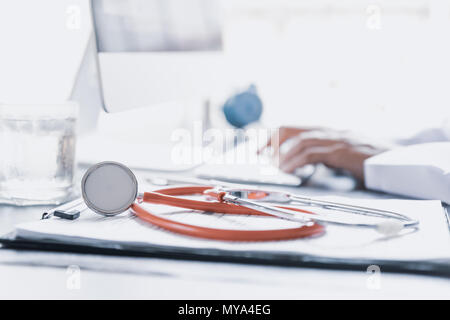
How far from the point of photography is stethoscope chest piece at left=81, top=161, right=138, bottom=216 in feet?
1.48

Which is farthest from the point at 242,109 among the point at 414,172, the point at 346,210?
the point at 346,210

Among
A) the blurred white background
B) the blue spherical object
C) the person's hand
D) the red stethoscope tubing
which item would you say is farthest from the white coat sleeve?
the blurred white background

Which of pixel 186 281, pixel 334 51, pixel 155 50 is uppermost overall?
pixel 334 51

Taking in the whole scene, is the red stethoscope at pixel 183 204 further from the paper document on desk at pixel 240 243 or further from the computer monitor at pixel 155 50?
the computer monitor at pixel 155 50

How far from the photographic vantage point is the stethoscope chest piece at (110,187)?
450 mm

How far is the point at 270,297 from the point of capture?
0.31 meters

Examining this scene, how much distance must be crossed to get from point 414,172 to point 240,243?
0.29m

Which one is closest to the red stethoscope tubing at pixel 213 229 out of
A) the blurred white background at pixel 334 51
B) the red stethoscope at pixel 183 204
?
the red stethoscope at pixel 183 204

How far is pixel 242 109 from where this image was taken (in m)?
1.12

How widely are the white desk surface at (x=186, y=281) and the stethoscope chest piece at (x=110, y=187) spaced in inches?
3.2

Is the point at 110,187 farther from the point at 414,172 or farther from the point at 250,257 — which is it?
the point at 414,172

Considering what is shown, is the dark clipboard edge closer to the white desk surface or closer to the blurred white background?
the white desk surface
